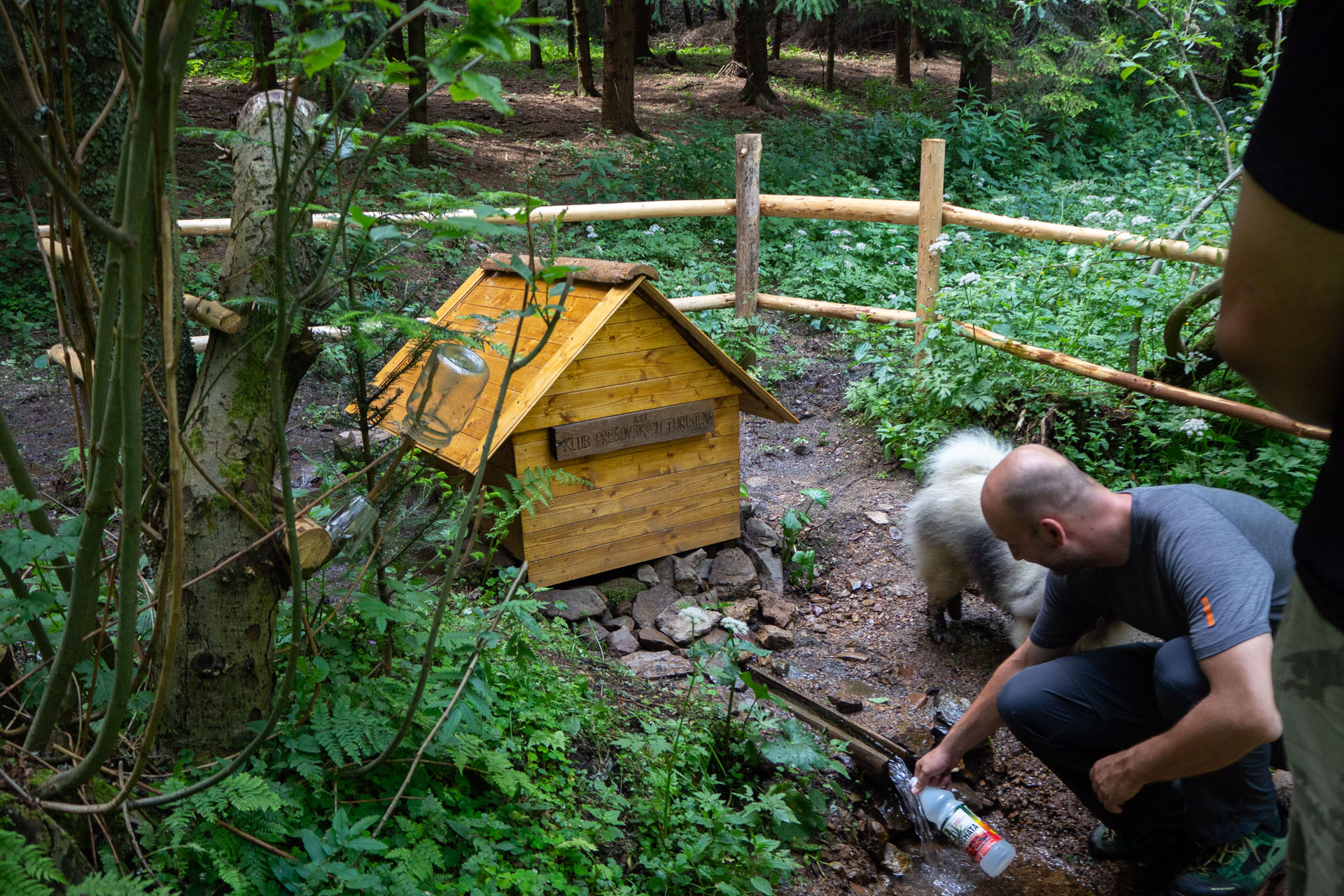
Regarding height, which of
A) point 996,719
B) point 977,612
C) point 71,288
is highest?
point 71,288

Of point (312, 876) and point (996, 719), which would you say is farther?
point (996, 719)

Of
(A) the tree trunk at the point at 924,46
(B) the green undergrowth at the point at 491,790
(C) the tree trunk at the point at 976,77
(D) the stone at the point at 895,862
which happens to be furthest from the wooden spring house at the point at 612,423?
(A) the tree trunk at the point at 924,46

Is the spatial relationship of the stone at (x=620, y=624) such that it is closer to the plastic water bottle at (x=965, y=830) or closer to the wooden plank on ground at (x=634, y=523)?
the wooden plank on ground at (x=634, y=523)

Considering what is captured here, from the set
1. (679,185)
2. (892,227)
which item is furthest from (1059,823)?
(679,185)

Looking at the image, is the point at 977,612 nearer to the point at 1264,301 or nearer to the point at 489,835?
the point at 489,835

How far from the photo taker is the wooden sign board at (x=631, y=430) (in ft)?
13.0

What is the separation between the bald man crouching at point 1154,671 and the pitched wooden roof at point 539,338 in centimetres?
192

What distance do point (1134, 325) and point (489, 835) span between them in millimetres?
4272

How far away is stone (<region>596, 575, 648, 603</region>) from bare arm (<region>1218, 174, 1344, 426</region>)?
3.43 metres

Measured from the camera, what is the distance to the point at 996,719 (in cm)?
274

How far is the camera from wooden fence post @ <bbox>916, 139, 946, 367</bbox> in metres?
6.02

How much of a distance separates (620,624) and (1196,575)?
7.70 feet

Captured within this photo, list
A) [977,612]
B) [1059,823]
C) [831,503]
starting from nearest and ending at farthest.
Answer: [1059,823]
[977,612]
[831,503]


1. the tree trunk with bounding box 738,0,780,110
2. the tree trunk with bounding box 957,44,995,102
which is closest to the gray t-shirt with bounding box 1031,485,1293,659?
the tree trunk with bounding box 957,44,995,102
